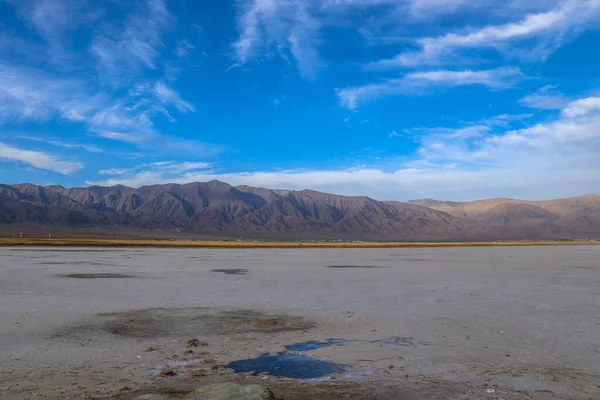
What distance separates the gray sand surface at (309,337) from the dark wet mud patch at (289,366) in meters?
0.27

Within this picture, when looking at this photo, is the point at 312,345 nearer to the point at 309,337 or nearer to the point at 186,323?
the point at 309,337

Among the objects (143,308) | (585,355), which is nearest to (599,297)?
(585,355)

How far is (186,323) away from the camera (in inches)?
476

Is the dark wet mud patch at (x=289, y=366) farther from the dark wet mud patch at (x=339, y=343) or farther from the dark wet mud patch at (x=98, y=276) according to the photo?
the dark wet mud patch at (x=98, y=276)

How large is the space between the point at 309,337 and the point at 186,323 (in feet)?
11.0

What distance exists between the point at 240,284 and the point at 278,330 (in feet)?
33.0

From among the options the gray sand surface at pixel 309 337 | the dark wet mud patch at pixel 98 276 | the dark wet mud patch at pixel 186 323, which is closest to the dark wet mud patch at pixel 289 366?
the gray sand surface at pixel 309 337

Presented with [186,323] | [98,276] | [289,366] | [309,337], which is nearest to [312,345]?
[309,337]

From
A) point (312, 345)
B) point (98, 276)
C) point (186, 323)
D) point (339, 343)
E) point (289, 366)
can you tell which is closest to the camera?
point (289, 366)

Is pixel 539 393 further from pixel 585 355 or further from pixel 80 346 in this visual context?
pixel 80 346

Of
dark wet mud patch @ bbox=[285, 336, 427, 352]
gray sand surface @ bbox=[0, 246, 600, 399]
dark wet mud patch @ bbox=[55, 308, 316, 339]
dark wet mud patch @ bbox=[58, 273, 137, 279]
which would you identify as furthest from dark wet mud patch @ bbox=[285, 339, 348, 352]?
dark wet mud patch @ bbox=[58, 273, 137, 279]

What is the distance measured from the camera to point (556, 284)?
2159cm

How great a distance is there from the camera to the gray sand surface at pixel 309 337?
717 centimetres

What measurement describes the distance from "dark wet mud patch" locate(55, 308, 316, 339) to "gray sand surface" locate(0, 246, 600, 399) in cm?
4
